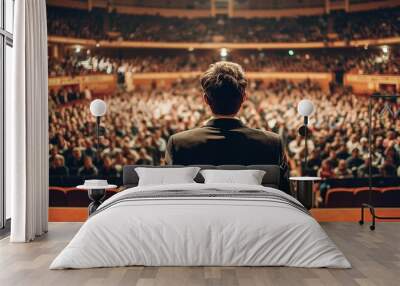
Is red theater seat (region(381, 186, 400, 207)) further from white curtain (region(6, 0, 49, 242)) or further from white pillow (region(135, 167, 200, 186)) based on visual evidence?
white curtain (region(6, 0, 49, 242))

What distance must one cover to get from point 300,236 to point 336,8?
458 cm

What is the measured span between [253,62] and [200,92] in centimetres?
83

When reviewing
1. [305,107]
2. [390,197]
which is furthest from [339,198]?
[305,107]

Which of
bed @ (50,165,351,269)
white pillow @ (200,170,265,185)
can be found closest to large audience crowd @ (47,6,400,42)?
white pillow @ (200,170,265,185)

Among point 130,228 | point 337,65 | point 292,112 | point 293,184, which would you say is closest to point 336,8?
point 337,65

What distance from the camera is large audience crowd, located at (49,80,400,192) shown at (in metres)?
7.99

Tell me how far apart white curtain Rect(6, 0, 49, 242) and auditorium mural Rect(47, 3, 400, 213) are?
5.45 feet

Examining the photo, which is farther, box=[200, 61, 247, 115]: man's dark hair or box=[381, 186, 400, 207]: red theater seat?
box=[381, 186, 400, 207]: red theater seat

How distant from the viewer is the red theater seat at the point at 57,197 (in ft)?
25.9

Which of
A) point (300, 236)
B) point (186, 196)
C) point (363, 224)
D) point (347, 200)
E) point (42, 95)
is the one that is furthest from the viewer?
point (347, 200)

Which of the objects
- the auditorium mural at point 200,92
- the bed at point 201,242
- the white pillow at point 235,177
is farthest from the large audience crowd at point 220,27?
the bed at point 201,242

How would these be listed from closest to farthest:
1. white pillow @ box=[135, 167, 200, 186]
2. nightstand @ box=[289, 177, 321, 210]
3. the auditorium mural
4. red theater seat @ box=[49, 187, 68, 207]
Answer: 1. white pillow @ box=[135, 167, 200, 186]
2. nightstand @ box=[289, 177, 321, 210]
3. red theater seat @ box=[49, 187, 68, 207]
4. the auditorium mural

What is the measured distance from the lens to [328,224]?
7.27 m

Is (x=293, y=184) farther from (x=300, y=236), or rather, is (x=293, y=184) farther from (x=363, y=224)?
(x=300, y=236)
